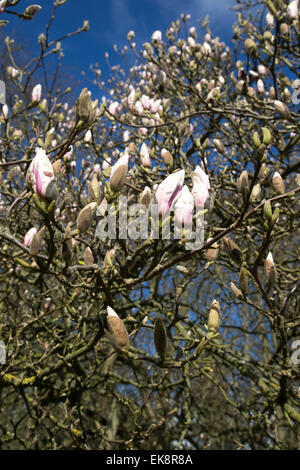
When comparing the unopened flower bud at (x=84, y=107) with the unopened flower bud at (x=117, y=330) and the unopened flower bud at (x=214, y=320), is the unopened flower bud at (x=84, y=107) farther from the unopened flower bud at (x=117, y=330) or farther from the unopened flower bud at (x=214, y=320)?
the unopened flower bud at (x=214, y=320)

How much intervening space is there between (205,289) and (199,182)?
705cm

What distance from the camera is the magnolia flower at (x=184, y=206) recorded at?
40.1 inches

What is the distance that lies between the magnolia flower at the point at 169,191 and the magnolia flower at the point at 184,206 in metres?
0.02

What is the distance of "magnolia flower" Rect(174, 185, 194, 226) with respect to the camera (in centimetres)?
102

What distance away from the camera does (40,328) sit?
261 centimetres

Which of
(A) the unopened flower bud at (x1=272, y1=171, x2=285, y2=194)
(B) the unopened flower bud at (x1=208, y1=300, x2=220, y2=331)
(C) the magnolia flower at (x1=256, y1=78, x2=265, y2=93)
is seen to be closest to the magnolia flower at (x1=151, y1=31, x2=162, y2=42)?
(C) the magnolia flower at (x1=256, y1=78, x2=265, y2=93)

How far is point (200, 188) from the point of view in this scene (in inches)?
43.8

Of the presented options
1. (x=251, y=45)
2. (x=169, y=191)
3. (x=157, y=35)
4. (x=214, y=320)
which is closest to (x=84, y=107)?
(x=169, y=191)

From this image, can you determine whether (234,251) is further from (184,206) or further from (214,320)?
(184,206)

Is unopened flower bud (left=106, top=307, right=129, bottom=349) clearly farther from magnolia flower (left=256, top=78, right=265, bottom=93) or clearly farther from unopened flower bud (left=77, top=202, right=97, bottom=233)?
magnolia flower (left=256, top=78, right=265, bottom=93)
